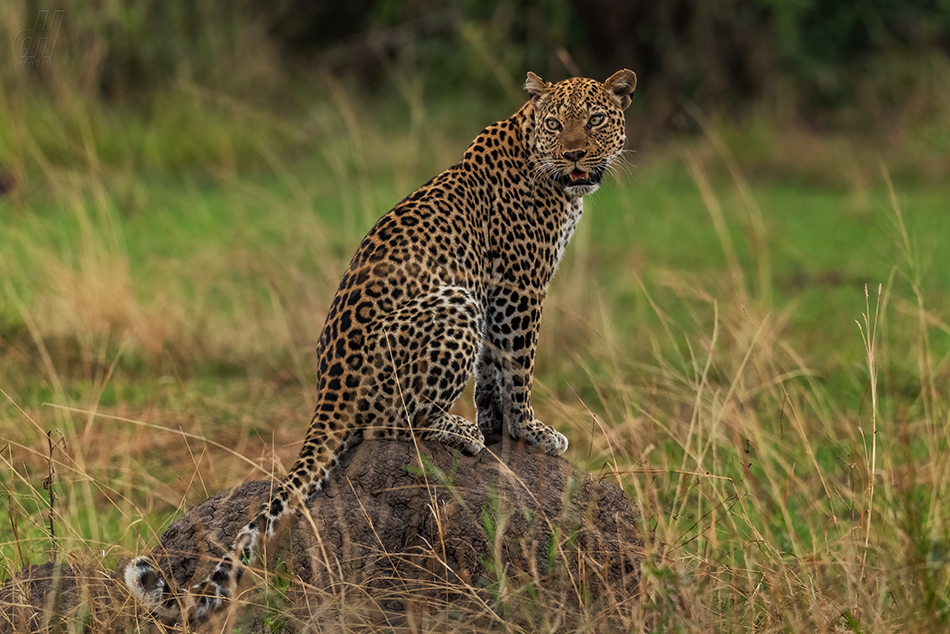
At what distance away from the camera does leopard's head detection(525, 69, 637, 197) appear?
17.1 feet

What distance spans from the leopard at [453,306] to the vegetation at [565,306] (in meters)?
0.31

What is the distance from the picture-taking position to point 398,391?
476 cm

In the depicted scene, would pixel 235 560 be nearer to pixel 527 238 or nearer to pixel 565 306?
pixel 527 238

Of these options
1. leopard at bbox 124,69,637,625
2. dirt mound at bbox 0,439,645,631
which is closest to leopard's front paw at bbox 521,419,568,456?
leopard at bbox 124,69,637,625

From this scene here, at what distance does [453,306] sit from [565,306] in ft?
18.0

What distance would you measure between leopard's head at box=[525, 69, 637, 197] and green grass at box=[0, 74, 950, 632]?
56 centimetres

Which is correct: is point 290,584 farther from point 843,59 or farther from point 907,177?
point 843,59

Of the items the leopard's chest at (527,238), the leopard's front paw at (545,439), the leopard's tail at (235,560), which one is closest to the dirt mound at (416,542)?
the leopard's tail at (235,560)

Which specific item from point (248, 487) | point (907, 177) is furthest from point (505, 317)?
point (907, 177)

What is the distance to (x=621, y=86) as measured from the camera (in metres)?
5.42

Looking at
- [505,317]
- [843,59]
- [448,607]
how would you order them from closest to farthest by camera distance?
[448,607], [505,317], [843,59]

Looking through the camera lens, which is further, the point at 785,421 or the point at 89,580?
the point at 785,421

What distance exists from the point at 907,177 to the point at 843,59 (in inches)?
181
